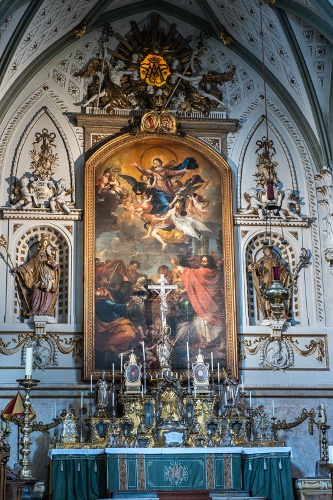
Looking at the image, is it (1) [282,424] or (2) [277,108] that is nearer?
(1) [282,424]

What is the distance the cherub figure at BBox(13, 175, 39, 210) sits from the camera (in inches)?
674

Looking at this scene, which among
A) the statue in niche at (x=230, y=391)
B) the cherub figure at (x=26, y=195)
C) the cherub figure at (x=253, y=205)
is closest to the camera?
the statue in niche at (x=230, y=391)

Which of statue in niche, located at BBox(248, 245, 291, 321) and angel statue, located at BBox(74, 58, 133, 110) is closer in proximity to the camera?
statue in niche, located at BBox(248, 245, 291, 321)

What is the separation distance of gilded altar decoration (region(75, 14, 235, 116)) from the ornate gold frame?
80cm

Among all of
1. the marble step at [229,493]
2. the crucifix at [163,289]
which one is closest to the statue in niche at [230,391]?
the crucifix at [163,289]

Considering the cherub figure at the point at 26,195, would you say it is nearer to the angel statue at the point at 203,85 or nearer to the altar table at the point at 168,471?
the angel statue at the point at 203,85

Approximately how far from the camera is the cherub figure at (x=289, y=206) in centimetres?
1789

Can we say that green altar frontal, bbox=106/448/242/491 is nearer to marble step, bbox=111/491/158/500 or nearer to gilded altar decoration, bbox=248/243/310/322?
marble step, bbox=111/491/158/500

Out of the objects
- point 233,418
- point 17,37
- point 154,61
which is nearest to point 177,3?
point 154,61

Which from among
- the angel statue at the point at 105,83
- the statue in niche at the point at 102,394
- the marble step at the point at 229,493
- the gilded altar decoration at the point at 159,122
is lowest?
the marble step at the point at 229,493

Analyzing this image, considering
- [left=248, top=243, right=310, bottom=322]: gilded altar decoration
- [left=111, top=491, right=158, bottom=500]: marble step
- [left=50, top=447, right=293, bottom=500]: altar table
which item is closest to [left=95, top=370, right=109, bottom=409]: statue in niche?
[left=50, top=447, right=293, bottom=500]: altar table

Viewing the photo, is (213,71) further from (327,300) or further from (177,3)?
(327,300)

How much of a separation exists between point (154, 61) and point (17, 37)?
3055mm

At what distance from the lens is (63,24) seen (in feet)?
58.9
